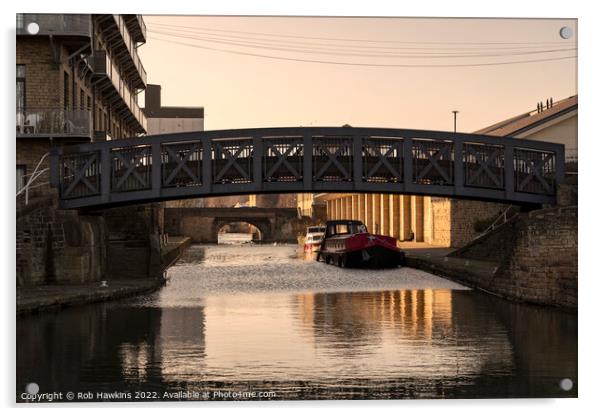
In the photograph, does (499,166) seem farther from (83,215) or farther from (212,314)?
(83,215)

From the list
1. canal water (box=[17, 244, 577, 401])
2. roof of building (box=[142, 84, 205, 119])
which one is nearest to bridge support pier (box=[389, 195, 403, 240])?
canal water (box=[17, 244, 577, 401])

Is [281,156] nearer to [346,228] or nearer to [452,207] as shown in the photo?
[452,207]

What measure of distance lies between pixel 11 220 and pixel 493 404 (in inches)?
330

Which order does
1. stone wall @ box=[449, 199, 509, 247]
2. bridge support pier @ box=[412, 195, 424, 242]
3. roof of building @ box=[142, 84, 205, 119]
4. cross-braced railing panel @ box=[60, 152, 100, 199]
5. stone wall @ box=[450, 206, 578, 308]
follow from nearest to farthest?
1. stone wall @ box=[450, 206, 578, 308]
2. cross-braced railing panel @ box=[60, 152, 100, 199]
3. stone wall @ box=[449, 199, 509, 247]
4. bridge support pier @ box=[412, 195, 424, 242]
5. roof of building @ box=[142, 84, 205, 119]

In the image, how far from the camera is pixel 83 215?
30.1 meters

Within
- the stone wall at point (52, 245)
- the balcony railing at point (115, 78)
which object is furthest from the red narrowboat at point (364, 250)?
the stone wall at point (52, 245)

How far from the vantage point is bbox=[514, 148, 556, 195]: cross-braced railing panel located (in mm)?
30109

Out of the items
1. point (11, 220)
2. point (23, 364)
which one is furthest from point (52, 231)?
point (11, 220)

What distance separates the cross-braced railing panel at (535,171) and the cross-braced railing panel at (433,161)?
6.98 feet

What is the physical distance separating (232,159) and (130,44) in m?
16.4

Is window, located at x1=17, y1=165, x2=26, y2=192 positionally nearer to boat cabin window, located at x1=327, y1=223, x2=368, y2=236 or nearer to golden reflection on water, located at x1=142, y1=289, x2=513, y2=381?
golden reflection on water, located at x1=142, y1=289, x2=513, y2=381

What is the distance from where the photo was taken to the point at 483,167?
1177 inches

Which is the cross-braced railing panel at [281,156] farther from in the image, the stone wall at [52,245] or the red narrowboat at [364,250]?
the red narrowboat at [364,250]

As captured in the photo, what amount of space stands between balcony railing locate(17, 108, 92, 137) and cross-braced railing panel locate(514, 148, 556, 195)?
13.5 metres
